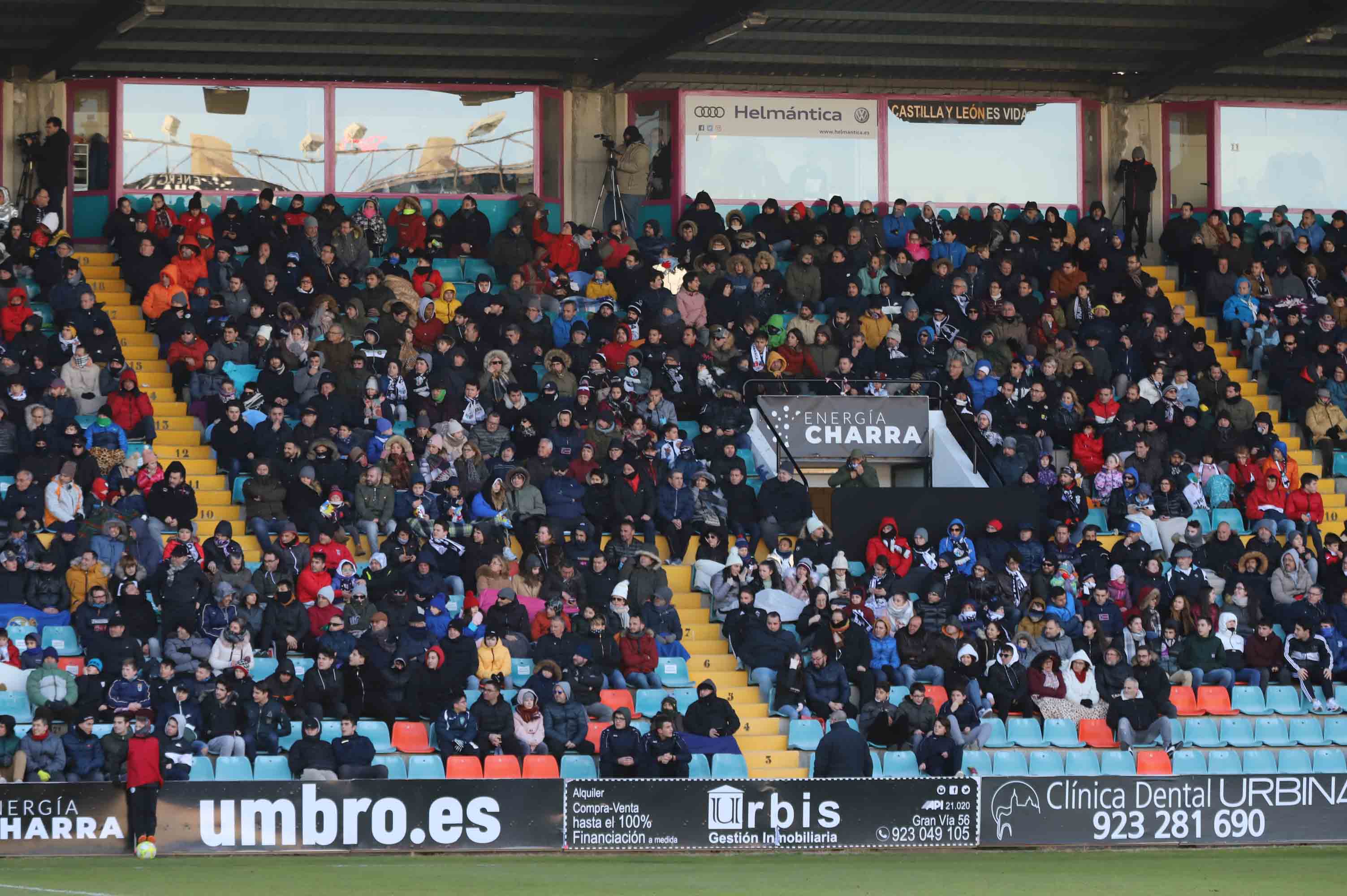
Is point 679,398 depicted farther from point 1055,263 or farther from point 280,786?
point 280,786

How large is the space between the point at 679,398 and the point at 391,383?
3.58m

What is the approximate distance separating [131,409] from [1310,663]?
13245mm

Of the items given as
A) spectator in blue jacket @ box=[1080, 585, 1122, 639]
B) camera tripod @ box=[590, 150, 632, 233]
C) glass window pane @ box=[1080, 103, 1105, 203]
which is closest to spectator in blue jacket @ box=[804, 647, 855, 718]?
spectator in blue jacket @ box=[1080, 585, 1122, 639]

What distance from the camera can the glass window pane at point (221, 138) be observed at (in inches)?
1091

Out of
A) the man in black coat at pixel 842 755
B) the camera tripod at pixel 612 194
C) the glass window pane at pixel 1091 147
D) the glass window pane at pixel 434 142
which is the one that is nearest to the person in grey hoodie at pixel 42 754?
the man in black coat at pixel 842 755

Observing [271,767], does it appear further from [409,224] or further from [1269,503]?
[1269,503]

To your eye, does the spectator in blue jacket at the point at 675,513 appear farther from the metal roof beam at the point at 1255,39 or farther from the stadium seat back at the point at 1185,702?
the metal roof beam at the point at 1255,39

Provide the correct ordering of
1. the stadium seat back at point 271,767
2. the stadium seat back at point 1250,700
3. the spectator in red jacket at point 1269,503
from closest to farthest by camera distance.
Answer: the stadium seat back at point 271,767 < the stadium seat back at point 1250,700 < the spectator in red jacket at point 1269,503

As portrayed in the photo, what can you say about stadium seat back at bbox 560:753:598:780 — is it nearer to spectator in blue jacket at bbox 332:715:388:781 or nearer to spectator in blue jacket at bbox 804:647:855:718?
spectator in blue jacket at bbox 332:715:388:781

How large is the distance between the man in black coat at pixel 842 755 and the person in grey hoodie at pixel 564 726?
7.13 feet

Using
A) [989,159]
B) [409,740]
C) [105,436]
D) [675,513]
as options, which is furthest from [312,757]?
[989,159]

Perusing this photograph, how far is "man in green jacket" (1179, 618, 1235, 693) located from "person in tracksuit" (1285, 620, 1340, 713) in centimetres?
70

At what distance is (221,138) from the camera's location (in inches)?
1099

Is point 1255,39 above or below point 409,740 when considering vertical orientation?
above
